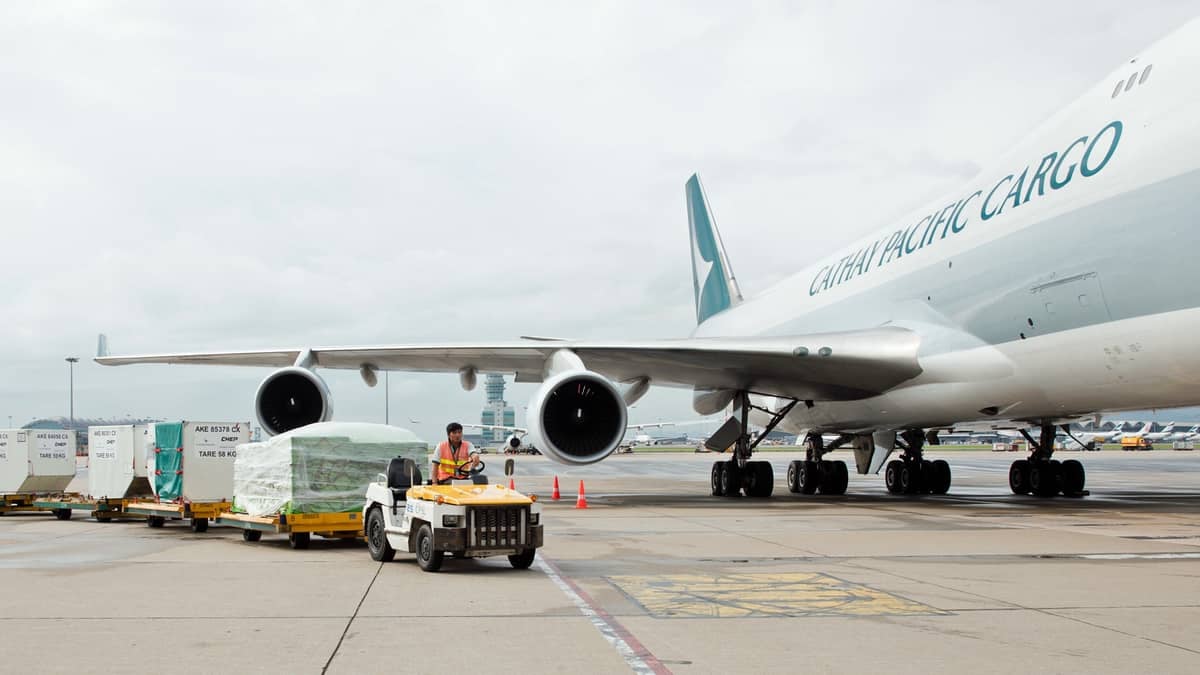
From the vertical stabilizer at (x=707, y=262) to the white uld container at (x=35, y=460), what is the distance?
50.7 ft

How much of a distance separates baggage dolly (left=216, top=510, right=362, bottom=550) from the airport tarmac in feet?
0.69

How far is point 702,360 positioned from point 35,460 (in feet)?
40.2

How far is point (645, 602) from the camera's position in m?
7.75

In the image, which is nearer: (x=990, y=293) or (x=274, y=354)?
(x=990, y=293)

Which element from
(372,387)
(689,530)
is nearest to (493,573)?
(689,530)

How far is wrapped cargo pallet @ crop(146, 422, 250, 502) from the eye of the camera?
15.2 metres

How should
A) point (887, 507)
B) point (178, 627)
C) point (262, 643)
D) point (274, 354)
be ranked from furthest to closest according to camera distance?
point (274, 354) → point (887, 507) → point (178, 627) → point (262, 643)

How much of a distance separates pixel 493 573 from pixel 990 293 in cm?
836

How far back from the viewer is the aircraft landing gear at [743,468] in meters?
20.7

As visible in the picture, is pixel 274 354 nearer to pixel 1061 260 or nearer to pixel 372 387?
pixel 372 387

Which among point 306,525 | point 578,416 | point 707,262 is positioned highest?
point 707,262

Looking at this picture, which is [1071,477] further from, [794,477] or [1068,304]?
[1068,304]

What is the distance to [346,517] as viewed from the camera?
1253cm

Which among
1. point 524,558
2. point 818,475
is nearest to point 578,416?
point 524,558
